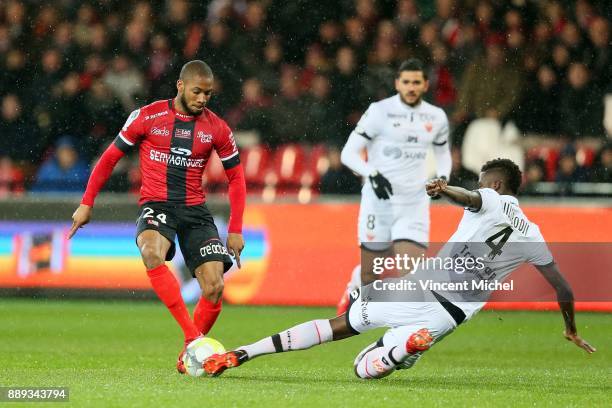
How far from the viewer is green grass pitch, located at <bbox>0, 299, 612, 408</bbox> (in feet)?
19.3

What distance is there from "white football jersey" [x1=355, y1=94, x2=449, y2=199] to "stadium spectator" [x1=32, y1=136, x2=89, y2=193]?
3.59 m

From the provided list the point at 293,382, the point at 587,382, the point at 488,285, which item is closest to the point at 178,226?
the point at 293,382

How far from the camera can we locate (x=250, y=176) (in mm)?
11953

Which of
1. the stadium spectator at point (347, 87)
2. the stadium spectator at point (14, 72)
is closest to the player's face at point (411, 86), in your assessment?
the stadium spectator at point (347, 87)

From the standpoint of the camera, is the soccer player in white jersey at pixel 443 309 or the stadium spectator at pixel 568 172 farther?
the stadium spectator at pixel 568 172

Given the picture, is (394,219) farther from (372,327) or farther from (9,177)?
(9,177)

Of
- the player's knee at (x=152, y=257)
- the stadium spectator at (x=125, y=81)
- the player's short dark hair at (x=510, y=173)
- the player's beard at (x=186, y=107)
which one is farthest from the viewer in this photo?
the stadium spectator at (x=125, y=81)

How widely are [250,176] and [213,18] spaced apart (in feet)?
7.72

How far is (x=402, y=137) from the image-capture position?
9.59m

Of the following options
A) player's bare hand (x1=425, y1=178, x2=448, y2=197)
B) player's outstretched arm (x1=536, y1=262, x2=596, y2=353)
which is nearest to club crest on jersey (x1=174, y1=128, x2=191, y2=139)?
player's bare hand (x1=425, y1=178, x2=448, y2=197)

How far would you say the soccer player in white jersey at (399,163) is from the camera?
375 inches

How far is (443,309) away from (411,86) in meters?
3.16

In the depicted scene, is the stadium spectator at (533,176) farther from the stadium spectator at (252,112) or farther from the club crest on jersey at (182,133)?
the club crest on jersey at (182,133)

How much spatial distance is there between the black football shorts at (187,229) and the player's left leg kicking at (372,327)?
0.83 meters
